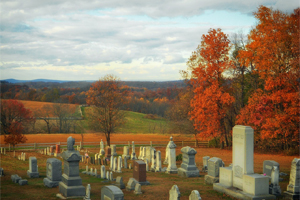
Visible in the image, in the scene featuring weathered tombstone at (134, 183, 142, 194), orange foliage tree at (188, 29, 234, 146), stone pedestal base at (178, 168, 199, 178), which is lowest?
stone pedestal base at (178, 168, 199, 178)

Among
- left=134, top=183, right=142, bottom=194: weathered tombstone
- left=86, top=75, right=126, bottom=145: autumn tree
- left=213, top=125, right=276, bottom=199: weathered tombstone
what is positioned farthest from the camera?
left=86, top=75, right=126, bottom=145: autumn tree

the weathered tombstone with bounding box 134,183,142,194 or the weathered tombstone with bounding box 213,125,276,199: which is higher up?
the weathered tombstone with bounding box 213,125,276,199

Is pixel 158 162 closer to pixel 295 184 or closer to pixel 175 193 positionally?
pixel 295 184

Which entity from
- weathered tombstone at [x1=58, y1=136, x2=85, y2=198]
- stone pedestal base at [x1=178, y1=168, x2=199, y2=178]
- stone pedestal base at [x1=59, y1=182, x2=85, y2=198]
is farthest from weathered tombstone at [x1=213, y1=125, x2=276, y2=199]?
weathered tombstone at [x1=58, y1=136, x2=85, y2=198]

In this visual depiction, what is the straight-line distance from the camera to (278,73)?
24.8 m

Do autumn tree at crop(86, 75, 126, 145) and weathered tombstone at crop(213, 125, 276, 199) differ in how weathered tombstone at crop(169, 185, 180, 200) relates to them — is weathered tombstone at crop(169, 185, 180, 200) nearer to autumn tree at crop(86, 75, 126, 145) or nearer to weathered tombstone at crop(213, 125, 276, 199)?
weathered tombstone at crop(213, 125, 276, 199)

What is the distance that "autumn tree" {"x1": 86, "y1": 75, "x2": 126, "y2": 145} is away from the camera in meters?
31.7

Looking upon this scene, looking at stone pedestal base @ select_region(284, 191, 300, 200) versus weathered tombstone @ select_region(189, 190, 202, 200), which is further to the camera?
stone pedestal base @ select_region(284, 191, 300, 200)

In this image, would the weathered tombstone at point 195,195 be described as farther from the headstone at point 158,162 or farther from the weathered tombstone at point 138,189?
the headstone at point 158,162

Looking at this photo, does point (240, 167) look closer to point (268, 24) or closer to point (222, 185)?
point (222, 185)

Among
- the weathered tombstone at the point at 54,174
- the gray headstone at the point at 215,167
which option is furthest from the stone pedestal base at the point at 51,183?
the gray headstone at the point at 215,167

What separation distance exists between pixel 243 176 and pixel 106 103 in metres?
22.5

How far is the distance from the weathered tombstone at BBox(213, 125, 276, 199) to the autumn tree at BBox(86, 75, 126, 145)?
20.8 m

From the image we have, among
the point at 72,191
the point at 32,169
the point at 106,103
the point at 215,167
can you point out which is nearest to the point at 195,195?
the point at 72,191
